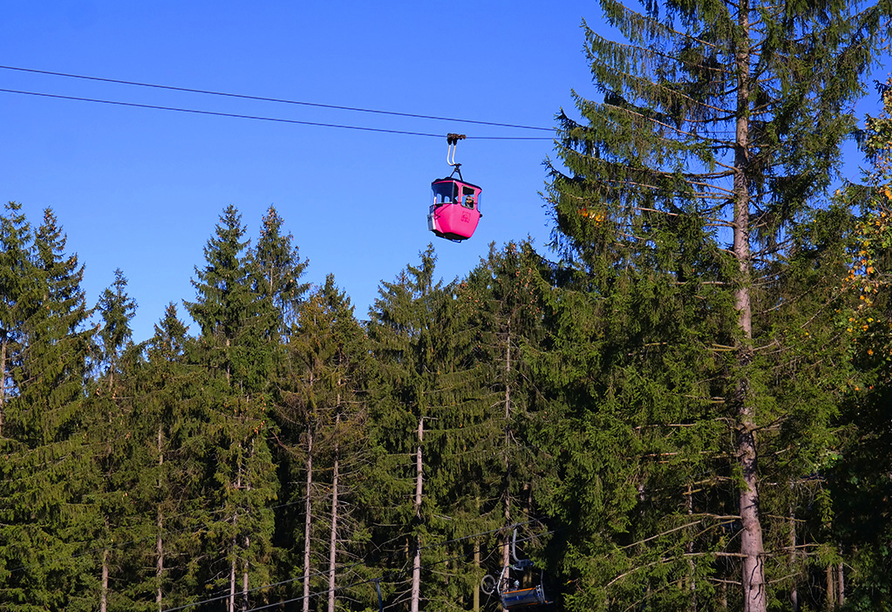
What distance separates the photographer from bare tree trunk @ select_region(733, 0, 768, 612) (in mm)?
14930

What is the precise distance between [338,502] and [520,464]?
271 inches

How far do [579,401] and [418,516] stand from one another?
43.5 ft

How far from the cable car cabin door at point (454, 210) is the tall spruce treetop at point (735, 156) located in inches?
97.2

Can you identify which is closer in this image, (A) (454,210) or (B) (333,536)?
(A) (454,210)

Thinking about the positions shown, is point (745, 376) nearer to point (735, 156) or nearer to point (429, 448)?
point (735, 156)

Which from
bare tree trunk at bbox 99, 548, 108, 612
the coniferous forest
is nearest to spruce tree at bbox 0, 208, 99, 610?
the coniferous forest

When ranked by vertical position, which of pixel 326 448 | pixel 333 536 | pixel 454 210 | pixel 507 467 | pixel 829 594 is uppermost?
pixel 454 210

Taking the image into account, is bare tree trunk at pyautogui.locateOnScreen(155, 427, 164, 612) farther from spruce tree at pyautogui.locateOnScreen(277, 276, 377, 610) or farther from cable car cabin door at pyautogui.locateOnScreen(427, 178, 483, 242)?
cable car cabin door at pyautogui.locateOnScreen(427, 178, 483, 242)

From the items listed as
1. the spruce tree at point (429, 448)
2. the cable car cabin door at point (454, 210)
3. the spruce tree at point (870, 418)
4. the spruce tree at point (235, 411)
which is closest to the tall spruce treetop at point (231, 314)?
the spruce tree at point (235, 411)

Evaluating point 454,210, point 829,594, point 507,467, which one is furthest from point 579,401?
point 507,467

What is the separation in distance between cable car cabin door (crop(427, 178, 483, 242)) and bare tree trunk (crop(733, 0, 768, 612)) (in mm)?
5695

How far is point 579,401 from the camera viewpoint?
70.5 feet

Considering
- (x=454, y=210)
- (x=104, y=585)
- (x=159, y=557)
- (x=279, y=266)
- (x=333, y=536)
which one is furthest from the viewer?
(x=279, y=266)

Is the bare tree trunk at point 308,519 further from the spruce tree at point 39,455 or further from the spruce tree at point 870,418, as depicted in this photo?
the spruce tree at point 870,418
